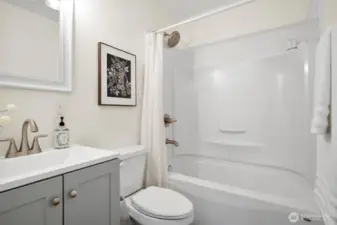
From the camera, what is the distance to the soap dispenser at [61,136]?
118cm

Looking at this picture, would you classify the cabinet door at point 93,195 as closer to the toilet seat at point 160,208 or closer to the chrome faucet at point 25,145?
the toilet seat at point 160,208

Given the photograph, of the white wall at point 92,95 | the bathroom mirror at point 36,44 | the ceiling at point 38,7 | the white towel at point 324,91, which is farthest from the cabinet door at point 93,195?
the white towel at point 324,91

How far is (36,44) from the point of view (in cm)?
116

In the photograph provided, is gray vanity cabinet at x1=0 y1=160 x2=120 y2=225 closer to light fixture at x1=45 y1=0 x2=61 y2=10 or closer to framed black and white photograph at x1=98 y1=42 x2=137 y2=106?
framed black and white photograph at x1=98 y1=42 x2=137 y2=106

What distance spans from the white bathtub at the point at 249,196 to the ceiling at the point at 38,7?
1543 mm

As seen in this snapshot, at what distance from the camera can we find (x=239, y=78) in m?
2.28

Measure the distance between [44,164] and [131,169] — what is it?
2.07ft

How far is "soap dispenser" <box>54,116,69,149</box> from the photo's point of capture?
1.18 metres

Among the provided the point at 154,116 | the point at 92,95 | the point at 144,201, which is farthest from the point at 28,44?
the point at 144,201

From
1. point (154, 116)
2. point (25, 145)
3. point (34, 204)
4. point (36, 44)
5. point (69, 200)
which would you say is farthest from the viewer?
point (154, 116)

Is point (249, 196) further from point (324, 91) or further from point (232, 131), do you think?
point (232, 131)

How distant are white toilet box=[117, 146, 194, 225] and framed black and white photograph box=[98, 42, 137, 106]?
0.46 metres

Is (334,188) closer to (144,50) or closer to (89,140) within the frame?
(89,140)

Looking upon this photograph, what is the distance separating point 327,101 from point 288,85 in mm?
1121
